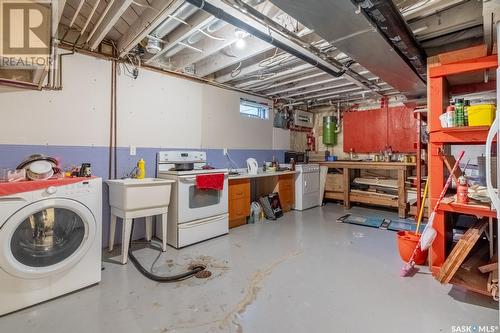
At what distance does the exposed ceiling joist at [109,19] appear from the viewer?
1985 millimetres

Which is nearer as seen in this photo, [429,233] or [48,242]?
[48,242]

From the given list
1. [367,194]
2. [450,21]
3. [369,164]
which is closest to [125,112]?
[450,21]

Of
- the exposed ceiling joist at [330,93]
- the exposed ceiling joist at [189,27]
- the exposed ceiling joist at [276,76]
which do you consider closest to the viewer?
the exposed ceiling joist at [189,27]

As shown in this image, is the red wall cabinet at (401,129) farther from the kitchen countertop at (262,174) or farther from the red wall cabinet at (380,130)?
the kitchen countertop at (262,174)

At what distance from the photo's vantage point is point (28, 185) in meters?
1.76

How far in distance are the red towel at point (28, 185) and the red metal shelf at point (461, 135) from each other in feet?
10.2

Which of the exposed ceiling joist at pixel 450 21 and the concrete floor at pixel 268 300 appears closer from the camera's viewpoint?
the concrete floor at pixel 268 300

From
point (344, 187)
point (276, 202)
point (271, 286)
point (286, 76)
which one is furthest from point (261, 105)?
point (271, 286)

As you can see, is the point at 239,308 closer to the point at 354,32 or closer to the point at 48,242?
the point at 48,242

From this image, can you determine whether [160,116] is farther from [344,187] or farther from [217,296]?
[344,187]

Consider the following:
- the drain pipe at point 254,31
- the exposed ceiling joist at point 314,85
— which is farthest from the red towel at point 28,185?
the exposed ceiling joist at point 314,85

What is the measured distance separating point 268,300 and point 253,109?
12.0 ft

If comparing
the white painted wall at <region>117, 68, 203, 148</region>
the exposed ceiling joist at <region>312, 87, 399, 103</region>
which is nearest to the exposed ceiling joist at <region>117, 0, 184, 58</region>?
the white painted wall at <region>117, 68, 203, 148</region>

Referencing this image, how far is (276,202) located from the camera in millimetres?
4465
